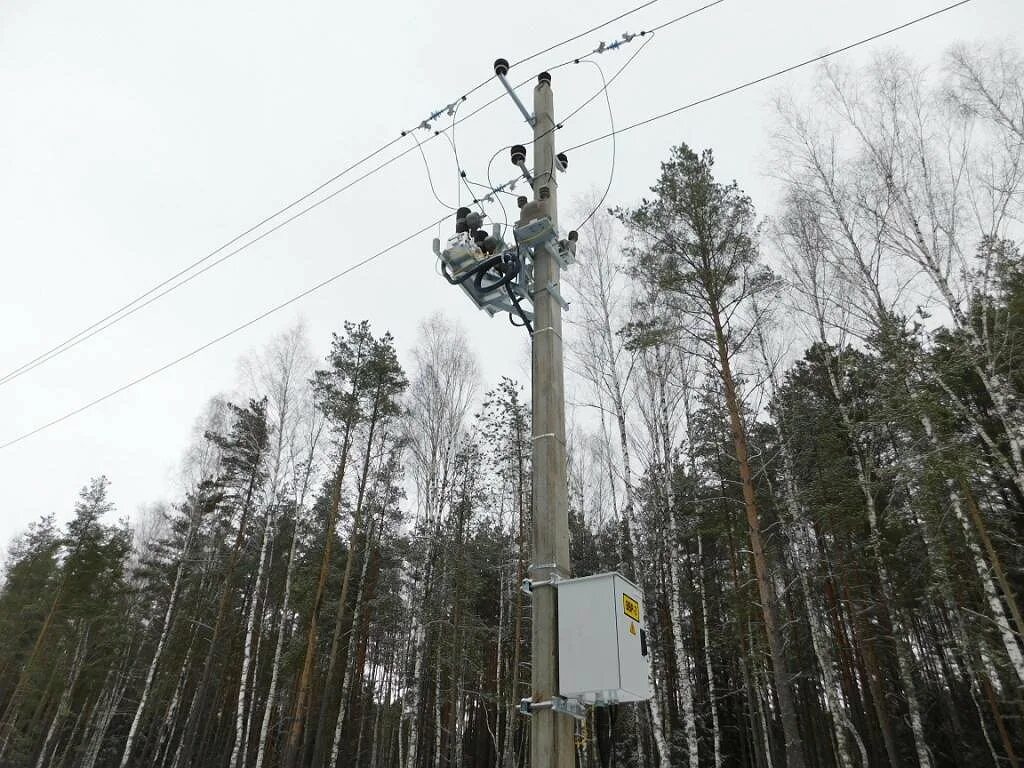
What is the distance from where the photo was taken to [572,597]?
12.4ft

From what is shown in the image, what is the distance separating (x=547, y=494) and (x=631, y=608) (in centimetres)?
86

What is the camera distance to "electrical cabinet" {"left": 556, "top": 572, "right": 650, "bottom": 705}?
11.6ft

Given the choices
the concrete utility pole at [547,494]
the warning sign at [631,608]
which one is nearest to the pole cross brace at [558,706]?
the concrete utility pole at [547,494]

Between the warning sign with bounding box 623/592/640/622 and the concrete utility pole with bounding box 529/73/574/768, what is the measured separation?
0.39 meters

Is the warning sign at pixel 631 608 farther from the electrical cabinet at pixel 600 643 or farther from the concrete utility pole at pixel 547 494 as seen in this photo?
the concrete utility pole at pixel 547 494

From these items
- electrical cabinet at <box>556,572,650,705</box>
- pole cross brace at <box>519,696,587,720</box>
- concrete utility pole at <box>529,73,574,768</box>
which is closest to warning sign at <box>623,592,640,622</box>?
electrical cabinet at <box>556,572,650,705</box>

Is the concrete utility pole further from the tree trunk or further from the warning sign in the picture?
the tree trunk

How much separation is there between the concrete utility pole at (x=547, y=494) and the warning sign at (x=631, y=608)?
39 cm

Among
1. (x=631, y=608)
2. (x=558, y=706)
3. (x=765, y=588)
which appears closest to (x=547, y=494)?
(x=631, y=608)

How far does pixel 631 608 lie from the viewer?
12.7 ft

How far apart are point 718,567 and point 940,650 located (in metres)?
8.90

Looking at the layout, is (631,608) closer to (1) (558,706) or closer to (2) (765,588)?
(1) (558,706)

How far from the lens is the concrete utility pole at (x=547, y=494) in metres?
3.51

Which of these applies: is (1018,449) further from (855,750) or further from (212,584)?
(212,584)
